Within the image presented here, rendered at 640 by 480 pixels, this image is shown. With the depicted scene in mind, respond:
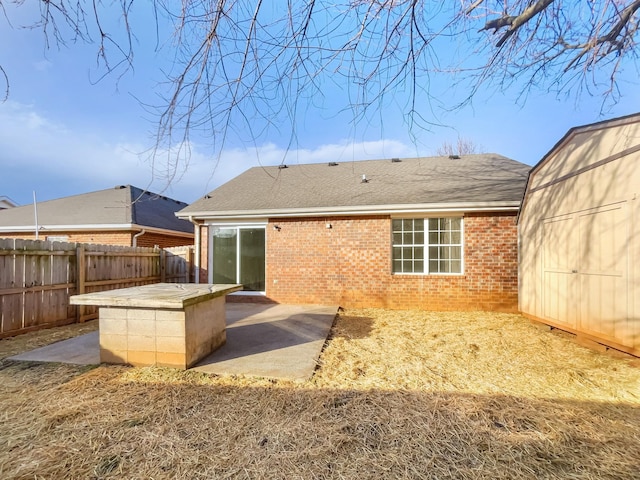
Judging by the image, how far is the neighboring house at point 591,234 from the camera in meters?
4.23

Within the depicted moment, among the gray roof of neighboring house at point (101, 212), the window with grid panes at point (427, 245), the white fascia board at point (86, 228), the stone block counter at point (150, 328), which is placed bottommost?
the stone block counter at point (150, 328)

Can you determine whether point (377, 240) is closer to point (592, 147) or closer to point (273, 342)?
point (273, 342)

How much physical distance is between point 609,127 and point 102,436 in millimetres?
7850

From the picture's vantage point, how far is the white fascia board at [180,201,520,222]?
7398 mm

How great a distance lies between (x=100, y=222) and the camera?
11.2m

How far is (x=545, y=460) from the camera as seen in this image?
224cm

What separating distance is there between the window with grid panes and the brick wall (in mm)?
225

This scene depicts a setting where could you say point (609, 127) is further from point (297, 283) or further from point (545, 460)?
point (297, 283)

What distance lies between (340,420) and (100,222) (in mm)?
12470

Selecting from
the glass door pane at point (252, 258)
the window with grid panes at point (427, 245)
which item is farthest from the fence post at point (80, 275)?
the window with grid panes at point (427, 245)

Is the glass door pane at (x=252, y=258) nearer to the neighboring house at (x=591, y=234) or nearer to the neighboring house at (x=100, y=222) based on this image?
the neighboring house at (x=100, y=222)

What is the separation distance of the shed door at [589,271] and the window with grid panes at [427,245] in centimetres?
210

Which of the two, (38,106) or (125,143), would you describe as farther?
(38,106)

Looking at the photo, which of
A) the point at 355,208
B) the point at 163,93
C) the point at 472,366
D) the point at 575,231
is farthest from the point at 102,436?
the point at 575,231
